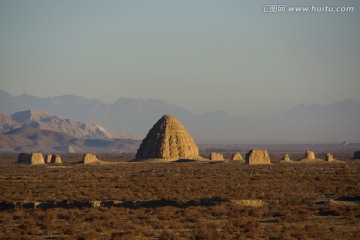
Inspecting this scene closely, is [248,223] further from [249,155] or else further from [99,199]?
[249,155]

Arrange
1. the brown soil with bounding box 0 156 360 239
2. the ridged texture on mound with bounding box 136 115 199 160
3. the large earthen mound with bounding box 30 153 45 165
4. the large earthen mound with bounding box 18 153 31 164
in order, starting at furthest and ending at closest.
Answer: the large earthen mound with bounding box 18 153 31 164, the ridged texture on mound with bounding box 136 115 199 160, the large earthen mound with bounding box 30 153 45 165, the brown soil with bounding box 0 156 360 239

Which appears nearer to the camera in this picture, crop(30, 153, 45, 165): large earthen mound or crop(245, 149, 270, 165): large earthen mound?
crop(245, 149, 270, 165): large earthen mound

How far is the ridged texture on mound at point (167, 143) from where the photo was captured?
91812mm

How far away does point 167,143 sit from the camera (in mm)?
92062

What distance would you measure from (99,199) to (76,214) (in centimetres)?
652

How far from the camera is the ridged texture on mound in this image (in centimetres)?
9181

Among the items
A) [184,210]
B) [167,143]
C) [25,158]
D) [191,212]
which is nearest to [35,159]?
[25,158]

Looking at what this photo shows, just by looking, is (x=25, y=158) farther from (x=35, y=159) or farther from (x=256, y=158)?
(x=256, y=158)

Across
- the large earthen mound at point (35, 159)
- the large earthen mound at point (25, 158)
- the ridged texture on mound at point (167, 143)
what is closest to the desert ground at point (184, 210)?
the large earthen mound at point (35, 159)

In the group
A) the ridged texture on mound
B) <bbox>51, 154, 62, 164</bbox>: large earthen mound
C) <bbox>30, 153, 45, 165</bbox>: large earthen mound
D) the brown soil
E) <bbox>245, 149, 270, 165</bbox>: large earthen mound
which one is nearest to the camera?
the brown soil

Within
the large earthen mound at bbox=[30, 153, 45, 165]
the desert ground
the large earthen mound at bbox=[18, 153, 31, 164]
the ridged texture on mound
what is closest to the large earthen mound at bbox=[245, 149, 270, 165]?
the ridged texture on mound

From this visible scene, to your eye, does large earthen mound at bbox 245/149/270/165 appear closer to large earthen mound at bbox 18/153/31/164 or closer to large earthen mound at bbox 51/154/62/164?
large earthen mound at bbox 51/154/62/164

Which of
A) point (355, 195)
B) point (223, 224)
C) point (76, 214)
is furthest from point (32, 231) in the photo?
point (355, 195)

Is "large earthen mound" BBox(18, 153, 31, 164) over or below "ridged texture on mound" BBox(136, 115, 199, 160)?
below
